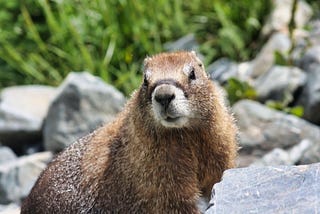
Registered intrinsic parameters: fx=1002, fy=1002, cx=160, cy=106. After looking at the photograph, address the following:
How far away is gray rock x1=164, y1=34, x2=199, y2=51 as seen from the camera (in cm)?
1045

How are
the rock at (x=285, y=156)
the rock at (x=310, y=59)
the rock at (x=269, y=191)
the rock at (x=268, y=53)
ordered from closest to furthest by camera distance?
the rock at (x=269, y=191), the rock at (x=285, y=156), the rock at (x=310, y=59), the rock at (x=268, y=53)

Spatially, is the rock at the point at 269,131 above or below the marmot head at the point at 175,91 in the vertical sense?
below

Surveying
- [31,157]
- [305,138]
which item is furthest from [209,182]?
[31,157]

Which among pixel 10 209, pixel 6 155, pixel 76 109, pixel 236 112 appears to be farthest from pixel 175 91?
pixel 6 155

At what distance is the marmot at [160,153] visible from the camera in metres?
5.78

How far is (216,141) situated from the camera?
6.03 m

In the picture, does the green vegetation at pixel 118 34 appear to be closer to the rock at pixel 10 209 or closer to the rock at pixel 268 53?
the rock at pixel 268 53

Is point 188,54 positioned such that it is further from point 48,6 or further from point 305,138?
point 48,6

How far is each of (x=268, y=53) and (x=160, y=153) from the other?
459cm

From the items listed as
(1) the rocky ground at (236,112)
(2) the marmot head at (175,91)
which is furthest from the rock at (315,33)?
(2) the marmot head at (175,91)

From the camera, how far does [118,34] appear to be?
1068 cm

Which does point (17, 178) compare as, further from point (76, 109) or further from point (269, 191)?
point (269, 191)

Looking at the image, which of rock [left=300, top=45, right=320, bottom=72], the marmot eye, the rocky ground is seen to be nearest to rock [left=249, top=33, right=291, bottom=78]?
the rocky ground

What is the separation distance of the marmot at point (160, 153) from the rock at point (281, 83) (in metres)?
3.48
